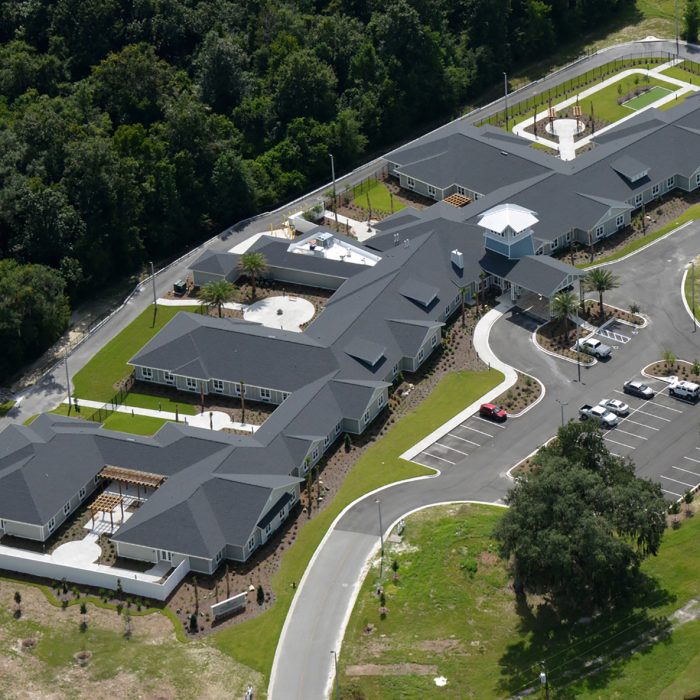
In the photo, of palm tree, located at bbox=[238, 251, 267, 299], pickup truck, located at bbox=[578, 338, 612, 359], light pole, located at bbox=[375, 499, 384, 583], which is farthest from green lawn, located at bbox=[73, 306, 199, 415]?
pickup truck, located at bbox=[578, 338, 612, 359]

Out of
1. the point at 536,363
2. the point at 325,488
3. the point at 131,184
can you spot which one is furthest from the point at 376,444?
the point at 131,184

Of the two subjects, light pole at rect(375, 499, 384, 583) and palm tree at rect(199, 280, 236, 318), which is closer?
light pole at rect(375, 499, 384, 583)

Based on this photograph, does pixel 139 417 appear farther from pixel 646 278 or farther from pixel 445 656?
pixel 646 278

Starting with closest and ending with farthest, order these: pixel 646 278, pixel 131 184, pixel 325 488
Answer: pixel 325 488 → pixel 646 278 → pixel 131 184

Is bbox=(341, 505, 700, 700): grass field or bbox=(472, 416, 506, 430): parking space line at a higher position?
bbox=(472, 416, 506, 430): parking space line

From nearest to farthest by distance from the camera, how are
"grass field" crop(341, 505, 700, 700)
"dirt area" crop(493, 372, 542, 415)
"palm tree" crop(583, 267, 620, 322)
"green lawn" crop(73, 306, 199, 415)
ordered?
"grass field" crop(341, 505, 700, 700) → "dirt area" crop(493, 372, 542, 415) → "green lawn" crop(73, 306, 199, 415) → "palm tree" crop(583, 267, 620, 322)

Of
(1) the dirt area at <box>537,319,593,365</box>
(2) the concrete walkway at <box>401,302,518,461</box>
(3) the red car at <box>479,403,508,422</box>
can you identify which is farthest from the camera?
(1) the dirt area at <box>537,319,593,365</box>

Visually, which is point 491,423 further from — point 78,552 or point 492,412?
point 78,552

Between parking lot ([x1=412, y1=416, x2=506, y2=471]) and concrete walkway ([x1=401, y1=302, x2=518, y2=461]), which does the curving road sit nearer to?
parking lot ([x1=412, y1=416, x2=506, y2=471])
